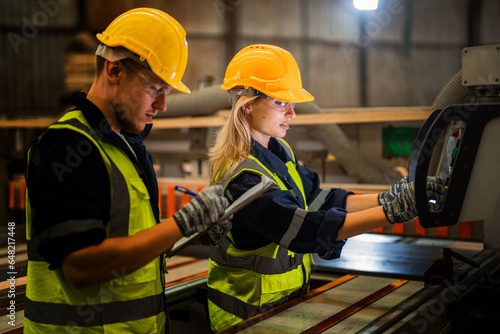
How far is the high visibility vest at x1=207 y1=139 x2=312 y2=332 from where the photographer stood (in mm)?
2086

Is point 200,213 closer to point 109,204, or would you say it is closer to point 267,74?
point 109,204

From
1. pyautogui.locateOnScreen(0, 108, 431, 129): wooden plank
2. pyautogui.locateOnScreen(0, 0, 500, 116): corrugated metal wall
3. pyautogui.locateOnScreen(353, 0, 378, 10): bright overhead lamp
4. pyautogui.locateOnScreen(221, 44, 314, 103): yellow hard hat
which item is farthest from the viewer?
pyautogui.locateOnScreen(0, 0, 500, 116): corrugated metal wall

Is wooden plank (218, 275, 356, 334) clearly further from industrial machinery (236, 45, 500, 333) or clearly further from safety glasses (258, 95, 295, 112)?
safety glasses (258, 95, 295, 112)

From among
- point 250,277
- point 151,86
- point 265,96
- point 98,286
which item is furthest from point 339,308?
point 151,86

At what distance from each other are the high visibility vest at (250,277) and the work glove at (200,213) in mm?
593

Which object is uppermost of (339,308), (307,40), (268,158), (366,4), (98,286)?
(307,40)

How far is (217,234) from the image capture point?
1.99 metres

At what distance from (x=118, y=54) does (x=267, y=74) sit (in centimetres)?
88

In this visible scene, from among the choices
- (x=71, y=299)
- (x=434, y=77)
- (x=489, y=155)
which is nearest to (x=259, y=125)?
(x=489, y=155)

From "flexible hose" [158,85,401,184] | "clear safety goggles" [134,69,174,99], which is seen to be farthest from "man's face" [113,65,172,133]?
"flexible hose" [158,85,401,184]

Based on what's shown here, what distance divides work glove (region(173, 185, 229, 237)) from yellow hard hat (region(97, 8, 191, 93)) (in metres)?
0.42

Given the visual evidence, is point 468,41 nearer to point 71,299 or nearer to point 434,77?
point 434,77

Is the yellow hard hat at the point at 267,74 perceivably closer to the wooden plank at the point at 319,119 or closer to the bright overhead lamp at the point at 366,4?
the wooden plank at the point at 319,119

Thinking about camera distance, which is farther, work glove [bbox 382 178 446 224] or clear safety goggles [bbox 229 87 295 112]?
clear safety goggles [bbox 229 87 295 112]
